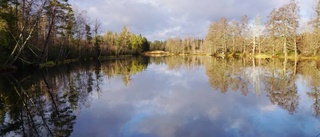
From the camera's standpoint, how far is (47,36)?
30.5m

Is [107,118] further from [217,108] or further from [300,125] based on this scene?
[300,125]

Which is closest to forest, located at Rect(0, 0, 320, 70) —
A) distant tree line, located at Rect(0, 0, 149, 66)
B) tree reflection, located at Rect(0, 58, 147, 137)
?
distant tree line, located at Rect(0, 0, 149, 66)

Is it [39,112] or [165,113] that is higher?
[39,112]

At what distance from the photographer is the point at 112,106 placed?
1102 centimetres

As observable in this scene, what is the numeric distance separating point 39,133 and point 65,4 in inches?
1117

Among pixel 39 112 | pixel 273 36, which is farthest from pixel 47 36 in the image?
pixel 273 36

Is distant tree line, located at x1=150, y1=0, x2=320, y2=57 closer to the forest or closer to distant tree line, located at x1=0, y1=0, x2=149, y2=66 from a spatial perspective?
the forest

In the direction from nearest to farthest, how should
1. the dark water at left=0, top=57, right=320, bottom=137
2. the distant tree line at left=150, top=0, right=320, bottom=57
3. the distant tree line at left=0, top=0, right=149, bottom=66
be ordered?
1. the dark water at left=0, top=57, right=320, bottom=137
2. the distant tree line at left=0, top=0, right=149, bottom=66
3. the distant tree line at left=150, top=0, right=320, bottom=57

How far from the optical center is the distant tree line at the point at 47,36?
24.8 meters

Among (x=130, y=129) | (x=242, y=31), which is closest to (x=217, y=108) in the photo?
(x=130, y=129)

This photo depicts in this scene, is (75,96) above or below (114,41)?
below

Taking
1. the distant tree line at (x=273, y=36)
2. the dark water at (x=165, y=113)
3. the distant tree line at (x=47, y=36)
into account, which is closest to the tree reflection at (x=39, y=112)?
the dark water at (x=165, y=113)

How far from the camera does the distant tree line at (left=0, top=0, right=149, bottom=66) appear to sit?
81.5 ft

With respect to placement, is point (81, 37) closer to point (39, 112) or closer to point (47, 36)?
point (47, 36)
